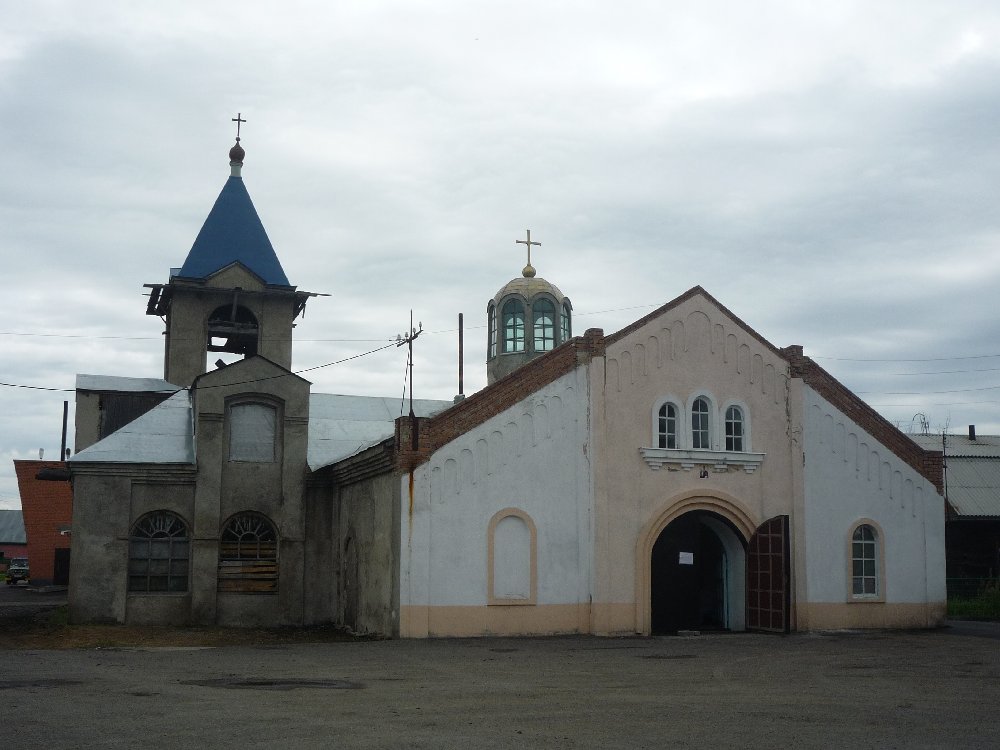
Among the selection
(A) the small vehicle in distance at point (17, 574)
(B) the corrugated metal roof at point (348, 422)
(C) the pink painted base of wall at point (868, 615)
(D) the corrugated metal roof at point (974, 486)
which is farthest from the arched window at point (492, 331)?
(A) the small vehicle in distance at point (17, 574)

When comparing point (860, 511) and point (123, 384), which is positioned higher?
point (123, 384)

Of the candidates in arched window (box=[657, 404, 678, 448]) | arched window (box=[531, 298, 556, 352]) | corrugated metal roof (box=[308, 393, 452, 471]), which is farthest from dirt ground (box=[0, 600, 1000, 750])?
arched window (box=[531, 298, 556, 352])

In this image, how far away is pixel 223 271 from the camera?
102ft

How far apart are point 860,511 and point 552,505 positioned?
7746 mm

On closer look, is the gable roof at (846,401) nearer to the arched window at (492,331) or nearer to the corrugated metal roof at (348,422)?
the arched window at (492,331)

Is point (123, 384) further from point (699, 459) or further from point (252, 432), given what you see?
point (699, 459)

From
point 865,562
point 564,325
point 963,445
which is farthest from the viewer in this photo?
point 963,445

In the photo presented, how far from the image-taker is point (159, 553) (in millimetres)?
25594

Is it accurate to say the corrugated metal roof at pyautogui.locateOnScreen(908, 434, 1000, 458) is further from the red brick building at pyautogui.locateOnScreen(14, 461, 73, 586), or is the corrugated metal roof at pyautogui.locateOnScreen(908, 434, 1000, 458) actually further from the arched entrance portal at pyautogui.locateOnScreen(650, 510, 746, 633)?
the red brick building at pyautogui.locateOnScreen(14, 461, 73, 586)

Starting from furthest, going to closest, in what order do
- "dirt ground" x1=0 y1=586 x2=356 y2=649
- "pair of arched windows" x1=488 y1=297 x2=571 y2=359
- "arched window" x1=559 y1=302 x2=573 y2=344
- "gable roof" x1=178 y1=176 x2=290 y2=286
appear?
"gable roof" x1=178 y1=176 x2=290 y2=286, "arched window" x1=559 y1=302 x2=573 y2=344, "pair of arched windows" x1=488 y1=297 x2=571 y2=359, "dirt ground" x1=0 y1=586 x2=356 y2=649

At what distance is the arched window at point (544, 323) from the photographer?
29922 mm

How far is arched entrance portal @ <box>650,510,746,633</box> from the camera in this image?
23.4m

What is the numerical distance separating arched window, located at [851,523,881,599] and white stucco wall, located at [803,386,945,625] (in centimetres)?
18

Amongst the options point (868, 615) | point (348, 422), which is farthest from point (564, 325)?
point (868, 615)
